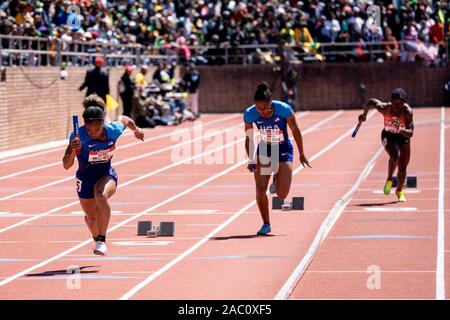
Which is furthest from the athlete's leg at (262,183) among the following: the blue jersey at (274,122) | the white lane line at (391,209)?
the white lane line at (391,209)

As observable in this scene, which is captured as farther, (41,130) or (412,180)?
(41,130)

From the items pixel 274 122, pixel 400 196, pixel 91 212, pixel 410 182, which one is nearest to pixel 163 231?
pixel 274 122

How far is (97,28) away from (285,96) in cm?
1291

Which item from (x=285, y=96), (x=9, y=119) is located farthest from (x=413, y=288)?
(x=285, y=96)

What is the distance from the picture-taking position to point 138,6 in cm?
4631

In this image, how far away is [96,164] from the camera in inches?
588

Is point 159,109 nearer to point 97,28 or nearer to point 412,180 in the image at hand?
A: point 97,28

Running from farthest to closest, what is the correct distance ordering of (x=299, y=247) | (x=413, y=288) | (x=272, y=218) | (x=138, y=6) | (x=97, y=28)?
(x=138, y=6)
(x=97, y=28)
(x=272, y=218)
(x=299, y=247)
(x=413, y=288)

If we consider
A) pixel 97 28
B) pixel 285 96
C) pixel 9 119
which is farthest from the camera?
pixel 285 96

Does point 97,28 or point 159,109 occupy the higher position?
point 97,28

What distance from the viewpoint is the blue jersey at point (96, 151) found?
1483 cm

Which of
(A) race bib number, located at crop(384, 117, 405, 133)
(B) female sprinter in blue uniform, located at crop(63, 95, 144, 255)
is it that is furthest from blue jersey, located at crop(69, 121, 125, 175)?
(A) race bib number, located at crop(384, 117, 405, 133)

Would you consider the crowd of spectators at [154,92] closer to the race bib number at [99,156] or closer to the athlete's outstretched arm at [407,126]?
the athlete's outstretched arm at [407,126]
